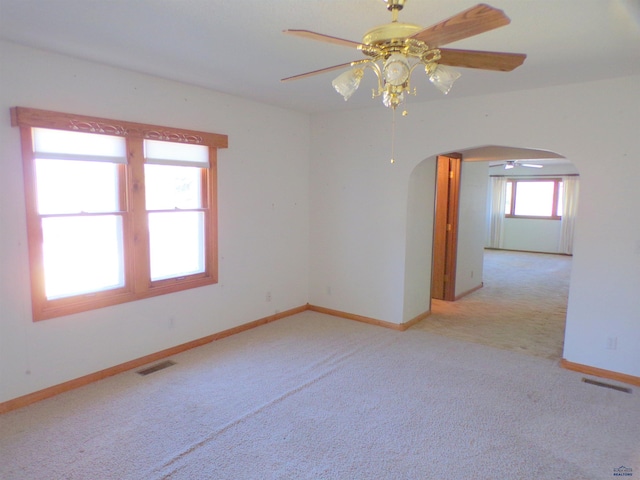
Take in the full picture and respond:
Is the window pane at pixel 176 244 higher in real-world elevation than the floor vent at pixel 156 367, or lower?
higher

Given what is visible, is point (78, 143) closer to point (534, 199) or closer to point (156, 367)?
point (156, 367)

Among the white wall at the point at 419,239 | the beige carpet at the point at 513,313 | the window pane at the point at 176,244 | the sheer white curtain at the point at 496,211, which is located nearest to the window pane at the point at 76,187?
the window pane at the point at 176,244

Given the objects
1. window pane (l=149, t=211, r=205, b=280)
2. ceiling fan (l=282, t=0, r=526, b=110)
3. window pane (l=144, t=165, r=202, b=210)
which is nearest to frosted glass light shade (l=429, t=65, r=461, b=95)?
ceiling fan (l=282, t=0, r=526, b=110)

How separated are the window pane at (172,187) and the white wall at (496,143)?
172 centimetres

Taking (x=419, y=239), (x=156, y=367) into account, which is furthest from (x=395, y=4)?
(x=419, y=239)

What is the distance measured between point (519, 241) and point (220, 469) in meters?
11.1

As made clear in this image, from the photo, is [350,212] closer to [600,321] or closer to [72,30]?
[600,321]

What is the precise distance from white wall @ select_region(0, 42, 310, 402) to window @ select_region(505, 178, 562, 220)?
8.36 metres

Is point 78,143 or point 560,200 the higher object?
point 78,143

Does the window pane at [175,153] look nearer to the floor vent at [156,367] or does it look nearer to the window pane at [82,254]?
the window pane at [82,254]

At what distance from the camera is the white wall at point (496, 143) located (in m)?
3.40

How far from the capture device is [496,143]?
3.97 m

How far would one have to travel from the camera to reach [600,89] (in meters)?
3.41

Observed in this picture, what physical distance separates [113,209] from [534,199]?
1094 centimetres
